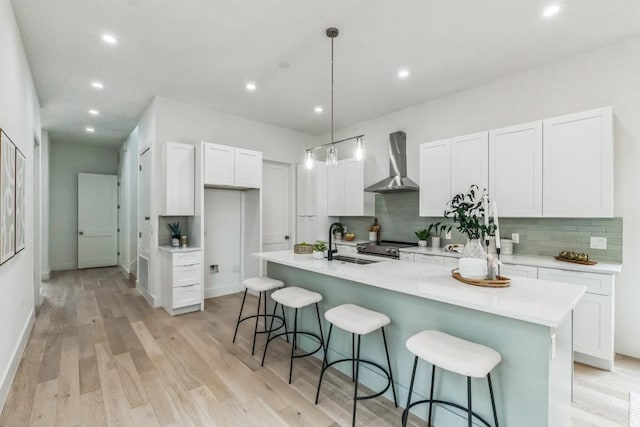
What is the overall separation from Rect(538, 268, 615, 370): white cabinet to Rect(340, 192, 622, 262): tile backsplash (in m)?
0.54

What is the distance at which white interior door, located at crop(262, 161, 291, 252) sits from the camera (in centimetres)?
559

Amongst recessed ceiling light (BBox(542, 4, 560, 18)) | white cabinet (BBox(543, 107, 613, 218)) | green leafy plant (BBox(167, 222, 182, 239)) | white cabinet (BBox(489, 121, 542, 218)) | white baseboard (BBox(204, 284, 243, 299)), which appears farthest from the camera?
white baseboard (BBox(204, 284, 243, 299))

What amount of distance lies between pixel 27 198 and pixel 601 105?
20.2 feet

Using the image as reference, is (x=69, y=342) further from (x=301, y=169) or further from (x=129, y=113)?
(x=301, y=169)

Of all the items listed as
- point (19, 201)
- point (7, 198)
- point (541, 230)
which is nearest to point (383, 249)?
point (541, 230)

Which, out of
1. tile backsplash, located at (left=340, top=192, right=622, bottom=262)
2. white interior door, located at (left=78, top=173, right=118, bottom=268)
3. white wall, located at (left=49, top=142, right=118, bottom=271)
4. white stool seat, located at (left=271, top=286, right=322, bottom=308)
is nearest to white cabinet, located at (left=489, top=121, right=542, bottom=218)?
tile backsplash, located at (left=340, top=192, right=622, bottom=262)

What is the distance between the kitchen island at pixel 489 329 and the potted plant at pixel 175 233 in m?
2.80

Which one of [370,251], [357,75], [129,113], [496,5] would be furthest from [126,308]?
[496,5]

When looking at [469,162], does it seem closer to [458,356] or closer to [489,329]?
[489,329]

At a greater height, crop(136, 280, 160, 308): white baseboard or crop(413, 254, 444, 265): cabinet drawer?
crop(413, 254, 444, 265): cabinet drawer

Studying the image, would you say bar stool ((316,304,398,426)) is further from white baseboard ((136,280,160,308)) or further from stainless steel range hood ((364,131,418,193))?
white baseboard ((136,280,160,308))

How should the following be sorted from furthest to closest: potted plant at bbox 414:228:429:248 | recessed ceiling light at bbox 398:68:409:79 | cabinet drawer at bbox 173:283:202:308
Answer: potted plant at bbox 414:228:429:248, cabinet drawer at bbox 173:283:202:308, recessed ceiling light at bbox 398:68:409:79

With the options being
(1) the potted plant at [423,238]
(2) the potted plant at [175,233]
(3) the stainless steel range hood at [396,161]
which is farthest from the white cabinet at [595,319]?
(2) the potted plant at [175,233]

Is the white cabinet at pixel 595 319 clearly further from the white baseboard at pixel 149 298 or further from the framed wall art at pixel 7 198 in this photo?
the white baseboard at pixel 149 298
